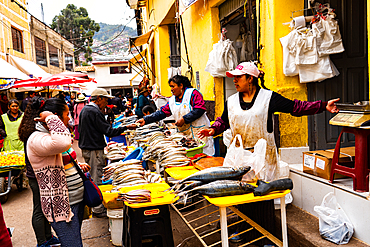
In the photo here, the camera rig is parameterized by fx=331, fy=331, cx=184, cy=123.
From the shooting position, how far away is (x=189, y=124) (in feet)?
20.0

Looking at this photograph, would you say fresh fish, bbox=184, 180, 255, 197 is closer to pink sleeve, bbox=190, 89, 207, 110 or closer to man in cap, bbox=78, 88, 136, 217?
pink sleeve, bbox=190, 89, 207, 110

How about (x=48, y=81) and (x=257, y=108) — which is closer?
→ (x=257, y=108)

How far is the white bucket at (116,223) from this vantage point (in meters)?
4.28

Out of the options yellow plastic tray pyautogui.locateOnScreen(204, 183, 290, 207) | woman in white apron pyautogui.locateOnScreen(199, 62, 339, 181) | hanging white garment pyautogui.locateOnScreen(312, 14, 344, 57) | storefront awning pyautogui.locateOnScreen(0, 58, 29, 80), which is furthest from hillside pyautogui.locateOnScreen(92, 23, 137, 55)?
yellow plastic tray pyautogui.locateOnScreen(204, 183, 290, 207)

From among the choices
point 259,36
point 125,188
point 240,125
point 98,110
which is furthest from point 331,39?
point 98,110

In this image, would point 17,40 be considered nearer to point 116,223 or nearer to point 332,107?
point 116,223

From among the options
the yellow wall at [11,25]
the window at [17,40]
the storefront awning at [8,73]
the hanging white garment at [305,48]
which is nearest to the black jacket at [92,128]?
the hanging white garment at [305,48]

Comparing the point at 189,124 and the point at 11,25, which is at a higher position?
the point at 11,25

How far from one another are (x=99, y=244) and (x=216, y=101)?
14.4 ft

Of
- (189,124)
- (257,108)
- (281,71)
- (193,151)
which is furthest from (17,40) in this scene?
(257,108)

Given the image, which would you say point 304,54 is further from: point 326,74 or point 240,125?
point 240,125

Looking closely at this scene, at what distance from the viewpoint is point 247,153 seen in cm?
346

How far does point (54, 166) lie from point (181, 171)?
1475mm

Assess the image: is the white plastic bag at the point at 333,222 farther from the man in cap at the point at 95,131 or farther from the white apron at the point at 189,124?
the man in cap at the point at 95,131
